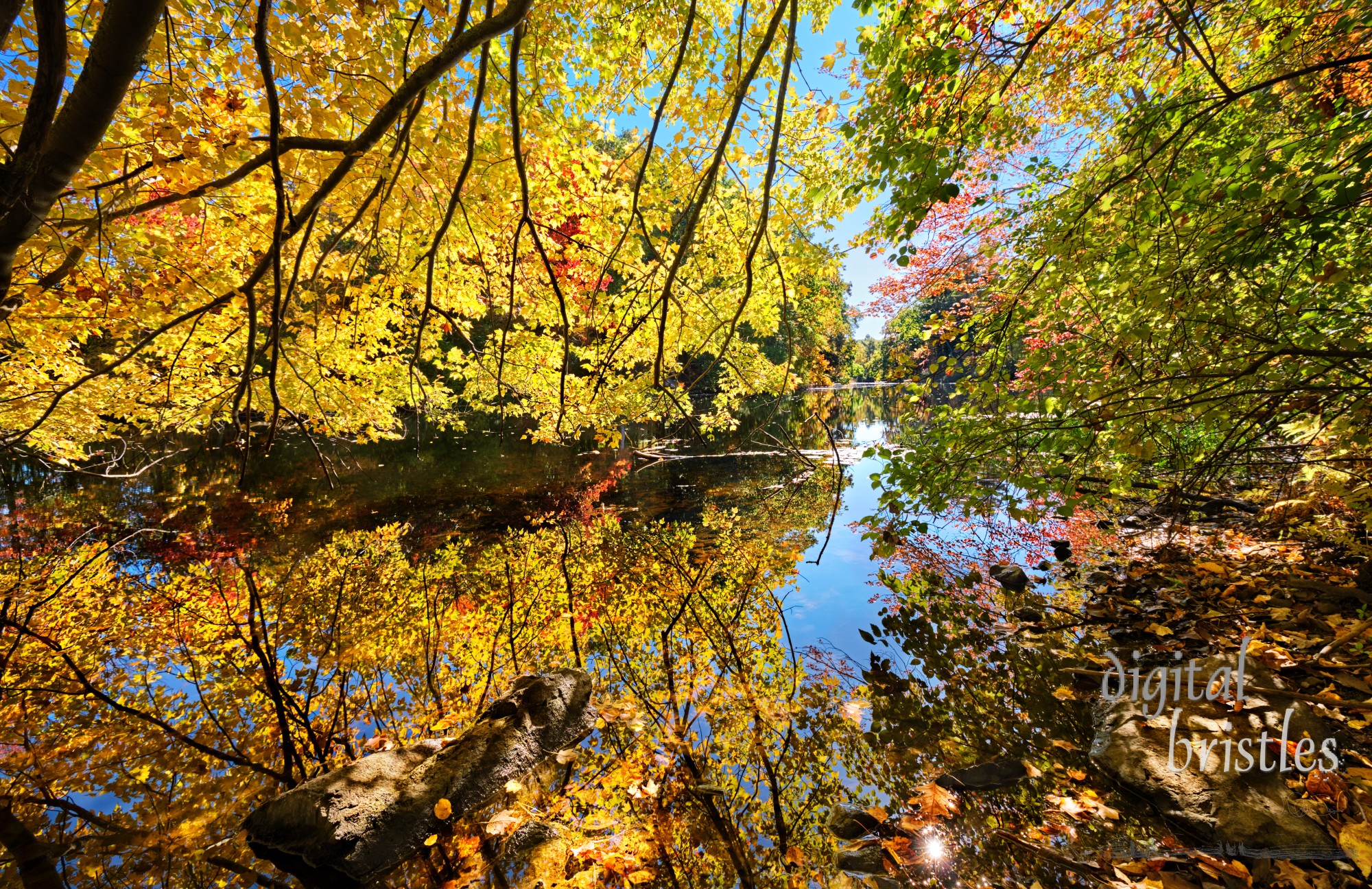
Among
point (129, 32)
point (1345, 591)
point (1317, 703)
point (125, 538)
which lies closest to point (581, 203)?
point (129, 32)

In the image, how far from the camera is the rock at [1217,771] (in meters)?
2.43

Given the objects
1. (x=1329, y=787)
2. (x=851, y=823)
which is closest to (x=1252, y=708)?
(x=1329, y=787)

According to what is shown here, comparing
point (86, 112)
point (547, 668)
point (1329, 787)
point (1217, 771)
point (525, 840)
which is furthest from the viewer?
point (547, 668)

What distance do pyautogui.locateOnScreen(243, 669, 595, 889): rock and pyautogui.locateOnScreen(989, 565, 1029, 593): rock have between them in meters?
5.60

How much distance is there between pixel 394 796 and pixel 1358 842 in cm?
511

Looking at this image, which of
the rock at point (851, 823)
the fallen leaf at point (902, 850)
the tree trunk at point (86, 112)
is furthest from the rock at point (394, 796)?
the tree trunk at point (86, 112)

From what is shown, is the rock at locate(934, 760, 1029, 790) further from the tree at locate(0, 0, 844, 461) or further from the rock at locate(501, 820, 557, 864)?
the tree at locate(0, 0, 844, 461)

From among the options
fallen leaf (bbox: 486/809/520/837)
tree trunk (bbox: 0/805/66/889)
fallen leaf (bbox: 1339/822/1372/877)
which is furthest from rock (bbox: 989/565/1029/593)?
tree trunk (bbox: 0/805/66/889)

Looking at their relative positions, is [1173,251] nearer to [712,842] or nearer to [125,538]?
[712,842]

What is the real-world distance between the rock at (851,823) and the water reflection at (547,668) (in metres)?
0.07

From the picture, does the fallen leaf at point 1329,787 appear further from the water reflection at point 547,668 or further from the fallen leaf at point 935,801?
the fallen leaf at point 935,801

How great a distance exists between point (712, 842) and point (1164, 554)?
7041mm

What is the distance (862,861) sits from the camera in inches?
111

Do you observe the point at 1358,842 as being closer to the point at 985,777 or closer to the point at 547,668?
the point at 985,777
